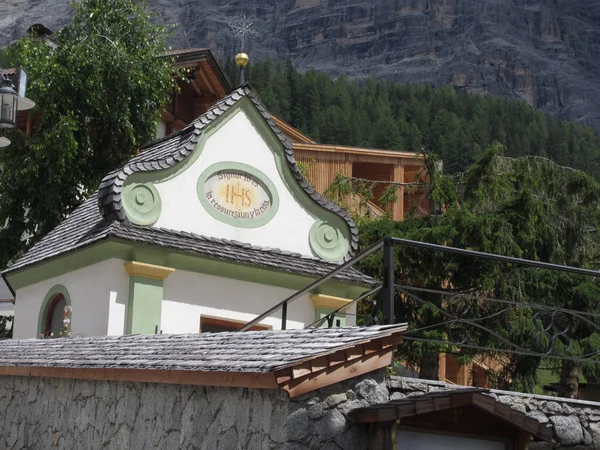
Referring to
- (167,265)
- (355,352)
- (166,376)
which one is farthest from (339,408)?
(167,265)

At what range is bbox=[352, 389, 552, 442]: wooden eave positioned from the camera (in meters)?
7.32

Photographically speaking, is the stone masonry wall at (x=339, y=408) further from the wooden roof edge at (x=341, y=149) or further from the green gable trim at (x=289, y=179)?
the wooden roof edge at (x=341, y=149)

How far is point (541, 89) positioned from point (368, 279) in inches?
4079

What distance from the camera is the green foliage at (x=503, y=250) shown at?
62.8 ft

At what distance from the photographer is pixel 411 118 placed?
85188mm

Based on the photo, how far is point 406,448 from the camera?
759 centimetres

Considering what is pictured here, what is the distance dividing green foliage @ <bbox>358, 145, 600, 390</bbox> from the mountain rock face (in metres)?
90.1

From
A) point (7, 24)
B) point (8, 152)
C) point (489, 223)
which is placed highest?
point (7, 24)

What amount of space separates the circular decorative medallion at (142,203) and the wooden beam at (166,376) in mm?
4736

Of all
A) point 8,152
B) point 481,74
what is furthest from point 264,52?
point 8,152

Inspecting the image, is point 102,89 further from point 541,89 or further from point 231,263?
point 541,89

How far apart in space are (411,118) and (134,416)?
253ft

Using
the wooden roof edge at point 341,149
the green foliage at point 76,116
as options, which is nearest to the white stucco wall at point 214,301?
the green foliage at point 76,116

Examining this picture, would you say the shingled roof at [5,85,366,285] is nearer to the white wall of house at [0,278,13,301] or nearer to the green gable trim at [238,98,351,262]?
the green gable trim at [238,98,351,262]
